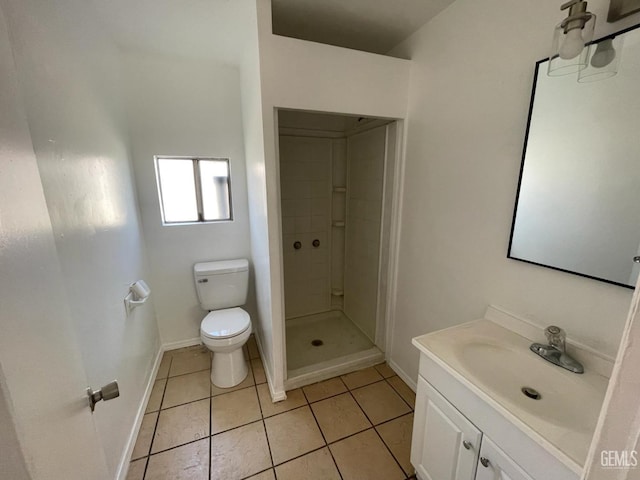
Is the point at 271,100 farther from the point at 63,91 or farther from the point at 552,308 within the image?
the point at 552,308

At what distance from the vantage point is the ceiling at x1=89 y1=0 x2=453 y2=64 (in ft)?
4.77

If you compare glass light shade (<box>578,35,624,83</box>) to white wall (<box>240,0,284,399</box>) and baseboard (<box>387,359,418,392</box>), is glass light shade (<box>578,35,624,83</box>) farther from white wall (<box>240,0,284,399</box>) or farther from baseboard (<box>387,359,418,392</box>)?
baseboard (<box>387,359,418,392</box>)

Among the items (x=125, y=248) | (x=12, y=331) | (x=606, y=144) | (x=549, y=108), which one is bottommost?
(x=125, y=248)

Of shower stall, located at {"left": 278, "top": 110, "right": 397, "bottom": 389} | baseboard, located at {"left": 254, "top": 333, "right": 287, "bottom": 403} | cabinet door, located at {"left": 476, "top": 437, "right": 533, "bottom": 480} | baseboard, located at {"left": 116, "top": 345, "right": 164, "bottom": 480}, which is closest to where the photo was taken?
cabinet door, located at {"left": 476, "top": 437, "right": 533, "bottom": 480}

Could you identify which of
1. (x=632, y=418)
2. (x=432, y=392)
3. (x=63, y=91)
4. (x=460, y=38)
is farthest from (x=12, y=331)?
(x=460, y=38)

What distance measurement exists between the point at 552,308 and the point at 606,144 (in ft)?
2.20

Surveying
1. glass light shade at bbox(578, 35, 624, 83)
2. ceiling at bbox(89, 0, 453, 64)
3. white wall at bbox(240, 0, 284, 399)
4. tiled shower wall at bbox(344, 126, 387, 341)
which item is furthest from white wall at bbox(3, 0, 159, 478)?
tiled shower wall at bbox(344, 126, 387, 341)

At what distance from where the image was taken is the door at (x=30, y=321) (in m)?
0.41

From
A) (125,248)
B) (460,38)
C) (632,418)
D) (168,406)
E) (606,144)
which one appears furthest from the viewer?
(168,406)

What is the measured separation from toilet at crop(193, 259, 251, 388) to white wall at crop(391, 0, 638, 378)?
51.9 inches

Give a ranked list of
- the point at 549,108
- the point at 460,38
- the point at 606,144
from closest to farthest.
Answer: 1. the point at 606,144
2. the point at 549,108
3. the point at 460,38

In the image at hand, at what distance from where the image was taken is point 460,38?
144 centimetres

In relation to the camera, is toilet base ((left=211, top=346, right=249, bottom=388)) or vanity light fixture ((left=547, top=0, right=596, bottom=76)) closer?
vanity light fixture ((left=547, top=0, right=596, bottom=76))

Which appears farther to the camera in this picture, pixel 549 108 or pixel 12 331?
pixel 549 108
